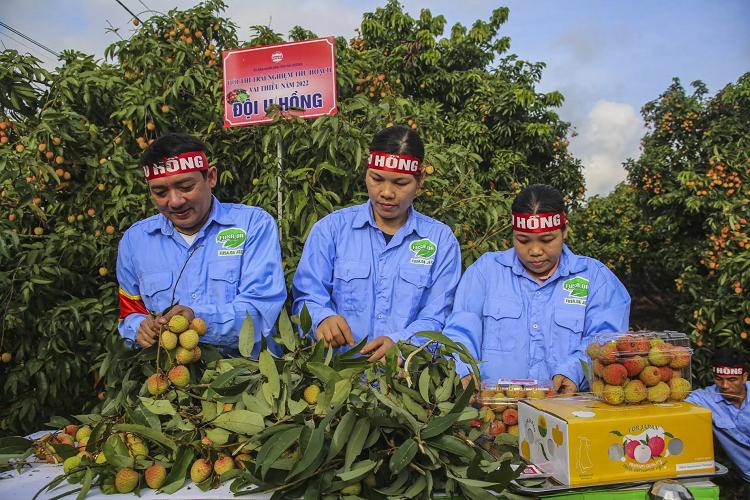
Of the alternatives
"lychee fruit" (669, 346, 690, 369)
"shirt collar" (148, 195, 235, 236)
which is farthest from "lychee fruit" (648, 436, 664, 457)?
"shirt collar" (148, 195, 235, 236)

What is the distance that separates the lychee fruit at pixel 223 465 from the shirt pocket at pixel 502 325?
3.59 ft

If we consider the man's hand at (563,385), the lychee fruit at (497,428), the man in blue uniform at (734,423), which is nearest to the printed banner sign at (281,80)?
the man's hand at (563,385)

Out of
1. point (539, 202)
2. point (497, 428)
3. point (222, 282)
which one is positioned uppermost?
point (539, 202)

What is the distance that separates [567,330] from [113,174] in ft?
8.32

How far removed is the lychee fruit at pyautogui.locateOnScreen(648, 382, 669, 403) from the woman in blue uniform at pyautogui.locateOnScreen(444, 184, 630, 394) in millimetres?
532

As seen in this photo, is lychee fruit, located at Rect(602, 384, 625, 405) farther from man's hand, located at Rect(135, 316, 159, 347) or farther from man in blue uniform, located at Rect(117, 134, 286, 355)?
man's hand, located at Rect(135, 316, 159, 347)

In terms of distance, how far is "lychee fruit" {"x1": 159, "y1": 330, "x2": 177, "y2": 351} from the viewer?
1.52 meters

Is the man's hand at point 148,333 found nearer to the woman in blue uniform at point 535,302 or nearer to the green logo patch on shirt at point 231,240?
the green logo patch on shirt at point 231,240

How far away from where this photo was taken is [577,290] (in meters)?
2.08

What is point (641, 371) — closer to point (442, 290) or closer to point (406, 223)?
point (442, 290)

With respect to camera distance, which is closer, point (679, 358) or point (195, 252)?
point (679, 358)

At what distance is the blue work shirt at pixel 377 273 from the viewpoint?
85.5 inches

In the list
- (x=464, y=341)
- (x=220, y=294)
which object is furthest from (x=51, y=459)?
(x=464, y=341)

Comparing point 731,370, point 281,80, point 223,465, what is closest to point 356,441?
point 223,465
